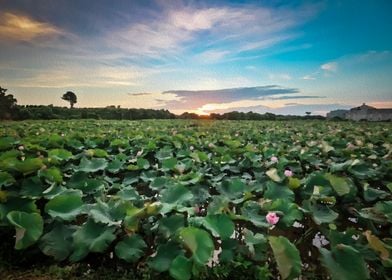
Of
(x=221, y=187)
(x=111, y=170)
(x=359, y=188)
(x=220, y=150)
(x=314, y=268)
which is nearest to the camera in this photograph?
(x=314, y=268)

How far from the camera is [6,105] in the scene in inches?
1220

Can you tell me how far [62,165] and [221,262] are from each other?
2655mm

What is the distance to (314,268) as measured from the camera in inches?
104

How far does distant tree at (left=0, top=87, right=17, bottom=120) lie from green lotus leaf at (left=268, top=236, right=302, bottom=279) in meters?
31.6

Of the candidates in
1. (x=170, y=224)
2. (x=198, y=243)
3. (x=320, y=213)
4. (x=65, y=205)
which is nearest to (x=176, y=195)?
(x=170, y=224)

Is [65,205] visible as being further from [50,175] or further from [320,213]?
[320,213]

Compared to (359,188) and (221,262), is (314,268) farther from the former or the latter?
(359,188)

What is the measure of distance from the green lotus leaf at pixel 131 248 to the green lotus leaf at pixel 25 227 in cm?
59

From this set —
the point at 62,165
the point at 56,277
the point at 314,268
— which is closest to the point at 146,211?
the point at 56,277

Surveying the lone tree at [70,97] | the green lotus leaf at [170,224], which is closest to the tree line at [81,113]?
the lone tree at [70,97]

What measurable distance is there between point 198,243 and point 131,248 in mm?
548

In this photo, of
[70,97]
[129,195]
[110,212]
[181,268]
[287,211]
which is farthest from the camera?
[70,97]

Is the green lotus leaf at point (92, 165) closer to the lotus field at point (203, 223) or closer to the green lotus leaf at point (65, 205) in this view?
the lotus field at point (203, 223)

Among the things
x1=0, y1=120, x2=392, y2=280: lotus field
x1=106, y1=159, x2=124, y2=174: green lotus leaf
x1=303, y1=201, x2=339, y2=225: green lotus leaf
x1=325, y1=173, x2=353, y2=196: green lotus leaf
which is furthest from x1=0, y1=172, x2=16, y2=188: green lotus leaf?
x1=325, y1=173, x2=353, y2=196: green lotus leaf
